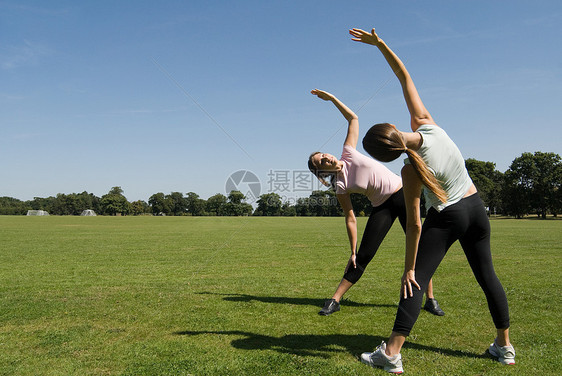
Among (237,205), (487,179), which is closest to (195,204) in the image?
(237,205)

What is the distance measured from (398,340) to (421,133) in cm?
170

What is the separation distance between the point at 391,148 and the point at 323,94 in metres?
2.73

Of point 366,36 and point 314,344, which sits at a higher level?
point 366,36

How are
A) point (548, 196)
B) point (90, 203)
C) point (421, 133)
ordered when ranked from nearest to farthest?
1. point (421, 133)
2. point (548, 196)
3. point (90, 203)

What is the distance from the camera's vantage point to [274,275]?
303 inches

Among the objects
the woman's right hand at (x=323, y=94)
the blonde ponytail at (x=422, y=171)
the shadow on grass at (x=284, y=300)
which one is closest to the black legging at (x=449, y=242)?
the blonde ponytail at (x=422, y=171)

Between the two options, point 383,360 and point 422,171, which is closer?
point 422,171

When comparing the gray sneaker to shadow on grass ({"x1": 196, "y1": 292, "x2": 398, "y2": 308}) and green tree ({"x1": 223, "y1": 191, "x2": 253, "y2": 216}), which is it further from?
green tree ({"x1": 223, "y1": 191, "x2": 253, "y2": 216})

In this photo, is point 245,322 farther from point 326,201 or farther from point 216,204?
point 216,204

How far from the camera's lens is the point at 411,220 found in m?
2.98

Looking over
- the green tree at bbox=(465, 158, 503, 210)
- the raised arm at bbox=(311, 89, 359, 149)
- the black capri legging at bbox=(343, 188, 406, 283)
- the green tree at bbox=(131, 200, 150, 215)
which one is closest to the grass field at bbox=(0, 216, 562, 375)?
the black capri legging at bbox=(343, 188, 406, 283)

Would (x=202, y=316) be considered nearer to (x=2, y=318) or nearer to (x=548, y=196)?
(x=2, y=318)

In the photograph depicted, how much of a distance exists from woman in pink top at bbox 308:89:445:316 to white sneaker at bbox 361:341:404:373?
4.96 ft

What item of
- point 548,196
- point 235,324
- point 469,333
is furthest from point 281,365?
point 548,196
